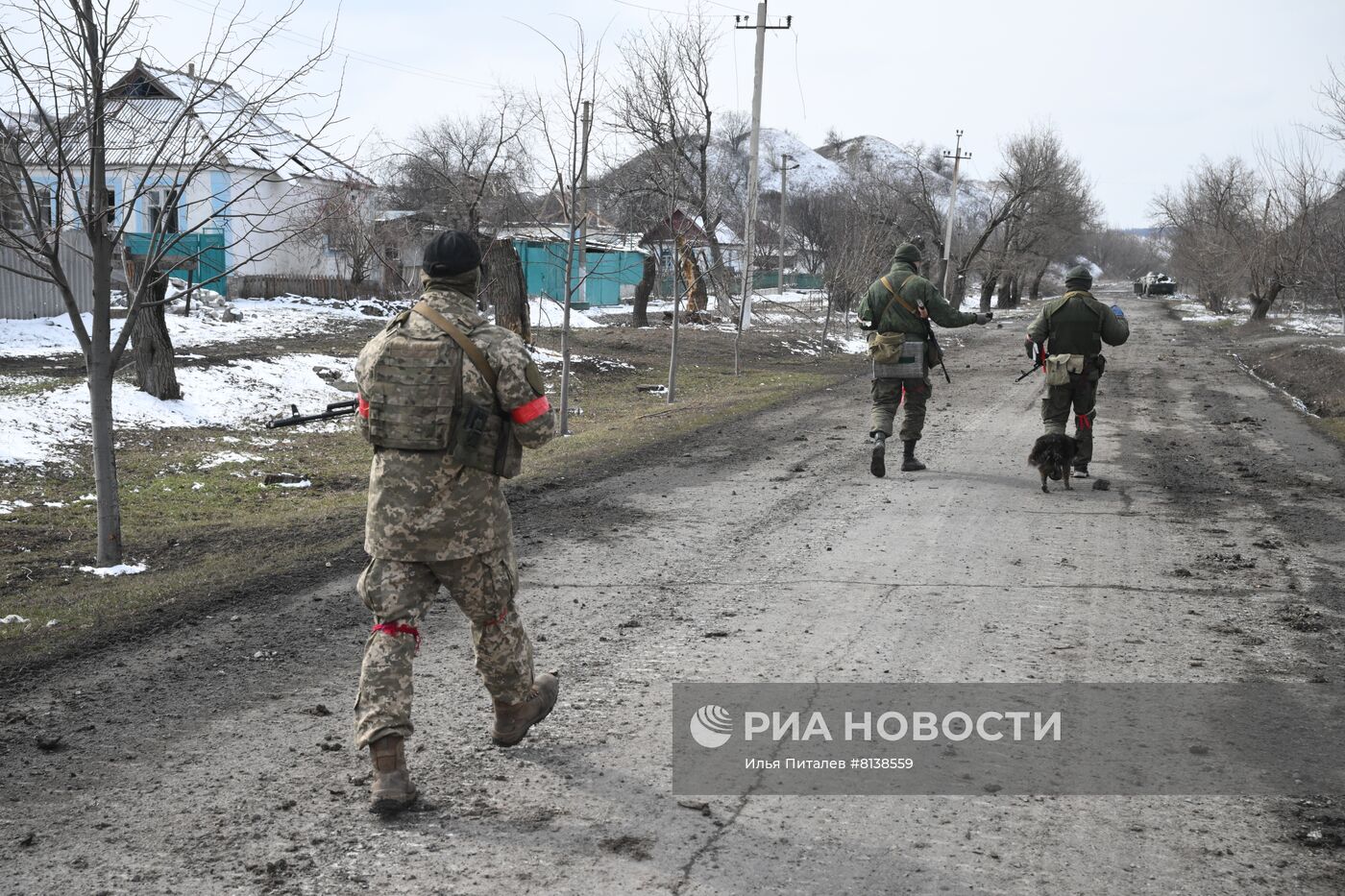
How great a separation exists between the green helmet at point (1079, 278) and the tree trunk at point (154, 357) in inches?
411

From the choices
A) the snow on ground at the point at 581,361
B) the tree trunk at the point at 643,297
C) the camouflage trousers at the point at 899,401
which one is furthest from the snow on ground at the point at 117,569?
the tree trunk at the point at 643,297

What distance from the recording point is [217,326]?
23672 millimetres

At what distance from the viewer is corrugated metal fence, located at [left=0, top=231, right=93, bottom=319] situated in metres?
20.9

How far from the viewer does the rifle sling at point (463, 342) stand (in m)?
3.88

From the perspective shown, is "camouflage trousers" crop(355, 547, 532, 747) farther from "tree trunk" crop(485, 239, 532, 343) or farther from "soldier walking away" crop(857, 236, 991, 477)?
"tree trunk" crop(485, 239, 532, 343)

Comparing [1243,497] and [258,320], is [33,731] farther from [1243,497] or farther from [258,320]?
[258,320]

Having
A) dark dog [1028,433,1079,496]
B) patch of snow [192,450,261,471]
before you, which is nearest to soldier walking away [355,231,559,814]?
dark dog [1028,433,1079,496]

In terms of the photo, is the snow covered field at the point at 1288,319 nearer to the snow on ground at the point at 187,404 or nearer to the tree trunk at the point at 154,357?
the snow on ground at the point at 187,404

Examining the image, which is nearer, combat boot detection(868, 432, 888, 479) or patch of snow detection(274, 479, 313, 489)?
combat boot detection(868, 432, 888, 479)

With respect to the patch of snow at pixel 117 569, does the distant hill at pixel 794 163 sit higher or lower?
higher

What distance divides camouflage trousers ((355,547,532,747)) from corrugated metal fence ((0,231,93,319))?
62.1ft

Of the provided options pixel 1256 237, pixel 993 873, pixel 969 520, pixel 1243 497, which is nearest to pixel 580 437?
pixel 969 520

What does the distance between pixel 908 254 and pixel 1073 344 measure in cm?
163

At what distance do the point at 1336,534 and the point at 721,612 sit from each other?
4821 millimetres
